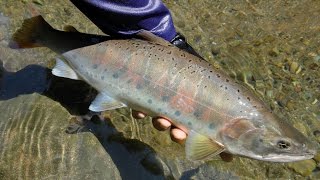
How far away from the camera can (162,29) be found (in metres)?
3.35

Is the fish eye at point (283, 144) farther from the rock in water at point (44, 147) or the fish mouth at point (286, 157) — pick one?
the rock in water at point (44, 147)

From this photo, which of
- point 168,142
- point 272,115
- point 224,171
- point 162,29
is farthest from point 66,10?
point 272,115

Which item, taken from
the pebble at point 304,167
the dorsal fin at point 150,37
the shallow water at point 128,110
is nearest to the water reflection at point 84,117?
the shallow water at point 128,110

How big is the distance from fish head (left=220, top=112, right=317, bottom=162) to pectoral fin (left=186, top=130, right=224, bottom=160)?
0.20 feet

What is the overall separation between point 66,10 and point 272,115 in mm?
2534

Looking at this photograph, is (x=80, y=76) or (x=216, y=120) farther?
(x=80, y=76)

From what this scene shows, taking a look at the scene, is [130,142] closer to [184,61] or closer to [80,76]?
[80,76]

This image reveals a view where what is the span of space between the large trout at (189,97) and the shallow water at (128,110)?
20.4 inches

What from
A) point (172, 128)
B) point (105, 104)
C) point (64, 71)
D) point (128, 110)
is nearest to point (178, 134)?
point (172, 128)

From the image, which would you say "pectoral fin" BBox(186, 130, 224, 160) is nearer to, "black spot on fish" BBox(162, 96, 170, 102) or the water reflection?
"black spot on fish" BBox(162, 96, 170, 102)

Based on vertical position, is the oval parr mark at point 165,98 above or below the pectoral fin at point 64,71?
above

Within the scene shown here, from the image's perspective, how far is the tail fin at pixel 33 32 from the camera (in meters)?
3.33

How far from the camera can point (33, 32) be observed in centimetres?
337

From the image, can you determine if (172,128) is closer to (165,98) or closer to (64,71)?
(165,98)
